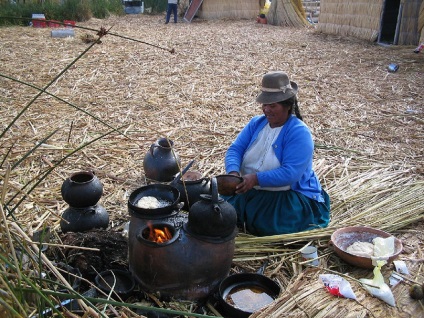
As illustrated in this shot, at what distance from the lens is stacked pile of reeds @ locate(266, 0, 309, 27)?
1492 cm

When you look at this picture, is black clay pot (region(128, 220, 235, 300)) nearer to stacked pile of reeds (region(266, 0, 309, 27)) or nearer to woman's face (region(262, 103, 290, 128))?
woman's face (region(262, 103, 290, 128))

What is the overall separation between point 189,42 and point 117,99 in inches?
205

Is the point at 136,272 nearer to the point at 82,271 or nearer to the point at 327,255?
the point at 82,271

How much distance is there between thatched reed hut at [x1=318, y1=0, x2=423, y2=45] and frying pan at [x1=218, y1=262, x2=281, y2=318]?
9.00 meters

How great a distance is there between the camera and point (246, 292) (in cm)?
249

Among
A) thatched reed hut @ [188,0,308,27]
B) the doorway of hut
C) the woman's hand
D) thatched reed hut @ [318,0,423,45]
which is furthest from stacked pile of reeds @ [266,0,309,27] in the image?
the woman's hand

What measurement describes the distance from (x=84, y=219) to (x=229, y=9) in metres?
15.8

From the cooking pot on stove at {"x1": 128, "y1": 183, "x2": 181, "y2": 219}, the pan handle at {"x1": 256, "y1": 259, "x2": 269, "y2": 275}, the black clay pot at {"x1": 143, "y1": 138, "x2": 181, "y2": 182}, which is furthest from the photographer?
the black clay pot at {"x1": 143, "y1": 138, "x2": 181, "y2": 182}

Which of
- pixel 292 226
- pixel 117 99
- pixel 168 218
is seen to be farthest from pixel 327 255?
pixel 117 99

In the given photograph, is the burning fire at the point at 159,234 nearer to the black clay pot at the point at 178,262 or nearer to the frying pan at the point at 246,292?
the black clay pot at the point at 178,262

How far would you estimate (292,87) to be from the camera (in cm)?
306

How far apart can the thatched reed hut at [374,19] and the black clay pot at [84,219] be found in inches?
356

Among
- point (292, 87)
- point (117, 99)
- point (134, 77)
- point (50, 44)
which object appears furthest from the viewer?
point (50, 44)

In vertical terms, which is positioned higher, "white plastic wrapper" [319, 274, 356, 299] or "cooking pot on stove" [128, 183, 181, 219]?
"cooking pot on stove" [128, 183, 181, 219]
